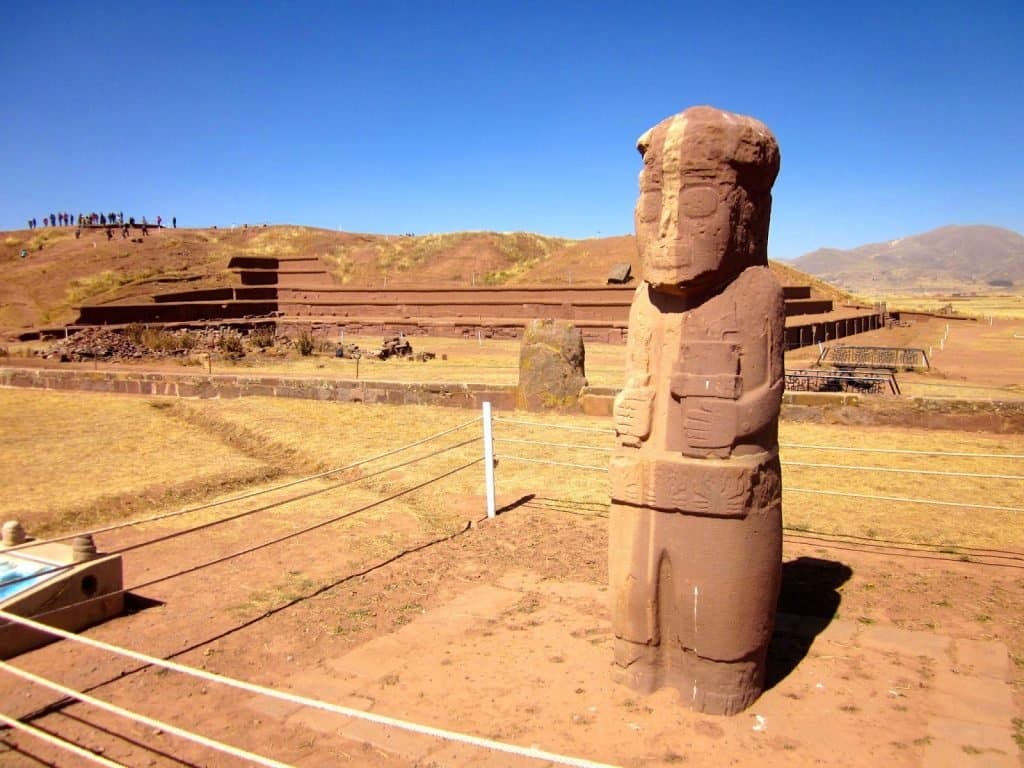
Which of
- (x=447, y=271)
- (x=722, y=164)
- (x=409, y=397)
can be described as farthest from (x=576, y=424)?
(x=447, y=271)

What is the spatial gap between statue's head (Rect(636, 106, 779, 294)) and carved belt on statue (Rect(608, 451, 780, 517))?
88 centimetres

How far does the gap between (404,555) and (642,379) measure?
3.27 metres

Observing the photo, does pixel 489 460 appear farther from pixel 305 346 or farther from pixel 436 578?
pixel 305 346

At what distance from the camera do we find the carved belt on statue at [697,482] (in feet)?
12.1

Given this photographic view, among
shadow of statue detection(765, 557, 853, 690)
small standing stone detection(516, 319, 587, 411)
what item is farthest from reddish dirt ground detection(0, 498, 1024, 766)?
small standing stone detection(516, 319, 587, 411)

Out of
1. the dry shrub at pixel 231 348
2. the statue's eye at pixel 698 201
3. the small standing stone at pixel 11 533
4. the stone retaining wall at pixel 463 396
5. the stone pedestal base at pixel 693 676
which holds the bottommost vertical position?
the stone pedestal base at pixel 693 676

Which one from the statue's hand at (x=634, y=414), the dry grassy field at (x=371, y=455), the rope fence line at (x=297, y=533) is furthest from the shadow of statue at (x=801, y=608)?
the rope fence line at (x=297, y=533)

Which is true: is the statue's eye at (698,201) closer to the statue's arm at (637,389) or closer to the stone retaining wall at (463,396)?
the statue's arm at (637,389)

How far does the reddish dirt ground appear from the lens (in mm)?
3604

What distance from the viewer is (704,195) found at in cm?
373

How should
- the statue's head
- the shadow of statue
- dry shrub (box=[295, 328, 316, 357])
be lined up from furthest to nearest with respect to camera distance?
1. dry shrub (box=[295, 328, 316, 357])
2. the shadow of statue
3. the statue's head

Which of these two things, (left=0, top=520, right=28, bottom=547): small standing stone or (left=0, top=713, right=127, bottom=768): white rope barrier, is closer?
(left=0, top=713, right=127, bottom=768): white rope barrier

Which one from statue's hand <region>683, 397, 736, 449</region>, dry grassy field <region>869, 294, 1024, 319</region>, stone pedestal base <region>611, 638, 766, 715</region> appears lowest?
stone pedestal base <region>611, 638, 766, 715</region>

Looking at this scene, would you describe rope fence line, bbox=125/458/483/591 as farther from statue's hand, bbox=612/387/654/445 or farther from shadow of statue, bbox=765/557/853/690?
shadow of statue, bbox=765/557/853/690
